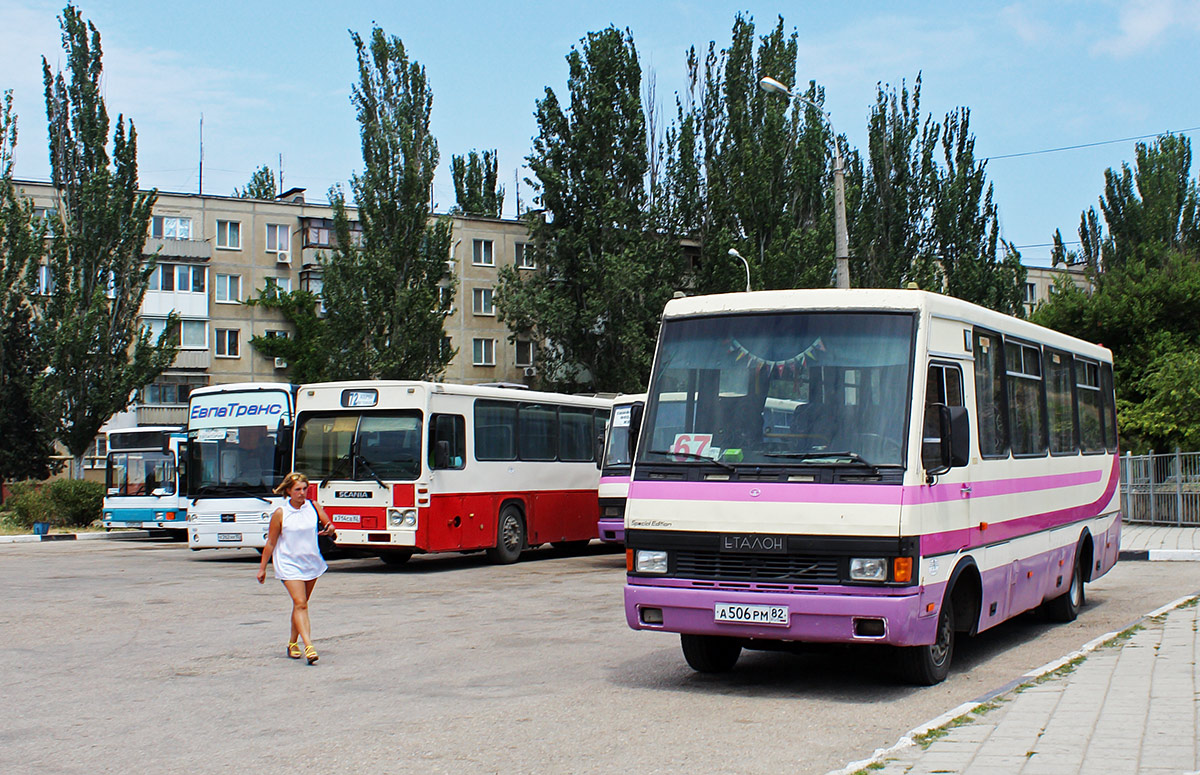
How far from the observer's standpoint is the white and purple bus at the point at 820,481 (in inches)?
338

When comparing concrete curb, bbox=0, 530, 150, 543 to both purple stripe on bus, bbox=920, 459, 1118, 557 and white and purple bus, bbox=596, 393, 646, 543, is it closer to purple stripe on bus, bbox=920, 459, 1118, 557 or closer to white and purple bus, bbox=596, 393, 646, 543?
white and purple bus, bbox=596, 393, 646, 543

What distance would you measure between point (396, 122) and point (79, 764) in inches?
1656

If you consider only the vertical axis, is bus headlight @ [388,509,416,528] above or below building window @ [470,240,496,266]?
below

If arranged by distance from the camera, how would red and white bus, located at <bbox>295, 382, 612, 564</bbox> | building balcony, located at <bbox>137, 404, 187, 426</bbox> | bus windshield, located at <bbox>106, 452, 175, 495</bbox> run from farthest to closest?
1. building balcony, located at <bbox>137, 404, 187, 426</bbox>
2. bus windshield, located at <bbox>106, 452, 175, 495</bbox>
3. red and white bus, located at <bbox>295, 382, 612, 564</bbox>

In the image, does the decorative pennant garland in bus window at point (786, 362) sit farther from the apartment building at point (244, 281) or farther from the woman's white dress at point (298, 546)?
the apartment building at point (244, 281)

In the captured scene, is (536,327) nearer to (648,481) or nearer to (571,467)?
(571,467)

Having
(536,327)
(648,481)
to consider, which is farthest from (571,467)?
(536,327)

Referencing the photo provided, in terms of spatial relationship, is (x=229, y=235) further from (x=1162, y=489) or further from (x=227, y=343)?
(x=1162, y=489)

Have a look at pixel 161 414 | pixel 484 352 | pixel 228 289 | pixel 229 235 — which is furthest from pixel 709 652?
pixel 229 235

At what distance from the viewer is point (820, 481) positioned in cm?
873

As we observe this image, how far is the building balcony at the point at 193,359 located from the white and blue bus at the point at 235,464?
117ft

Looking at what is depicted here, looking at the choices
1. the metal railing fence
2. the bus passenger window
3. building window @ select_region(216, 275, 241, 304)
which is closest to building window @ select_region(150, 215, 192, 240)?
building window @ select_region(216, 275, 241, 304)

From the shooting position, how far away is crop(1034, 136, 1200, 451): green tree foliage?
33969 millimetres

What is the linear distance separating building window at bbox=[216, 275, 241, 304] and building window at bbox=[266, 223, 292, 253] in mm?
2182
